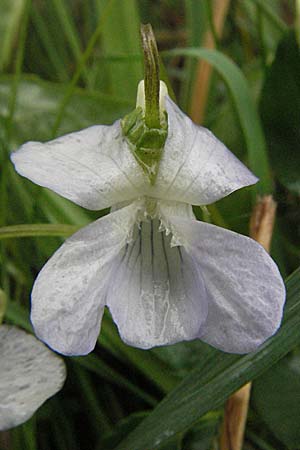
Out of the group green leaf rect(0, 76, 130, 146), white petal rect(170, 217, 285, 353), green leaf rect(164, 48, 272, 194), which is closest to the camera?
white petal rect(170, 217, 285, 353)

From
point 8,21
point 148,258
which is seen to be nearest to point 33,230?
point 148,258

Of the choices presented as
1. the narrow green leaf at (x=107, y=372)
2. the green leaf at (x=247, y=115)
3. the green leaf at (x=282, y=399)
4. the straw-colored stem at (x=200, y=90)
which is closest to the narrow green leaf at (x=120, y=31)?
the straw-colored stem at (x=200, y=90)

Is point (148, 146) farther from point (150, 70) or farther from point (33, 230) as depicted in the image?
point (33, 230)

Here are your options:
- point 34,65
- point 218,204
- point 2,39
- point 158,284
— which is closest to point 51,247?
point 218,204

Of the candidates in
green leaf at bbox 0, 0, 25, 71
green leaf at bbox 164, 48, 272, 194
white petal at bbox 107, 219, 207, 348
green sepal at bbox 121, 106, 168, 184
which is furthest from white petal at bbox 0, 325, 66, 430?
green leaf at bbox 0, 0, 25, 71

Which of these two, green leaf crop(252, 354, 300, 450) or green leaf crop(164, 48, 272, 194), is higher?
green leaf crop(164, 48, 272, 194)

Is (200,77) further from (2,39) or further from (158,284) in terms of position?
(158,284)

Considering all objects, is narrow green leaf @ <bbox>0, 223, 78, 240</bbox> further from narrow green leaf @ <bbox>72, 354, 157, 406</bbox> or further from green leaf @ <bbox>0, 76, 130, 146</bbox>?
green leaf @ <bbox>0, 76, 130, 146</bbox>

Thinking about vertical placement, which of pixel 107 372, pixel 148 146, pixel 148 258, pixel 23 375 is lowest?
pixel 107 372
